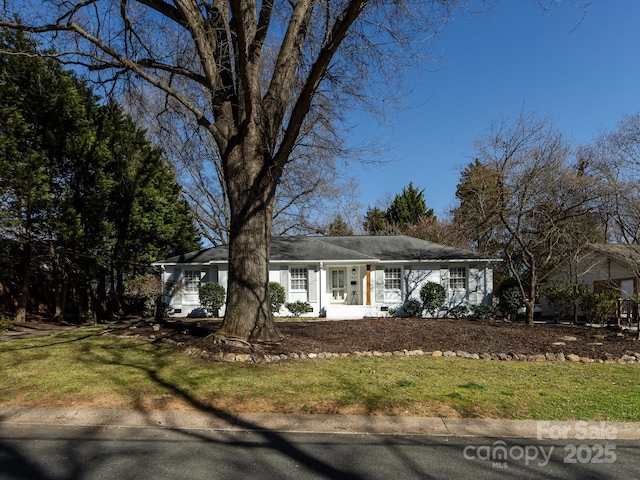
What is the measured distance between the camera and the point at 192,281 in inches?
863

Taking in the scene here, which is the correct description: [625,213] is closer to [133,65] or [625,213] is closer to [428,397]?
[428,397]

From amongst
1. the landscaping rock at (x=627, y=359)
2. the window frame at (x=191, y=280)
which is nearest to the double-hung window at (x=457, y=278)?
the landscaping rock at (x=627, y=359)

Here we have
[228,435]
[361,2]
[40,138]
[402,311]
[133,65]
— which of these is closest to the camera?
[228,435]

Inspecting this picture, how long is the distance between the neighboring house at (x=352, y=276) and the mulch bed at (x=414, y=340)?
21.3 feet

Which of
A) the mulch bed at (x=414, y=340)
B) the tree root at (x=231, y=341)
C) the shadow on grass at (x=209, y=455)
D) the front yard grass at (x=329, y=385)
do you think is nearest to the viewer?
Answer: the shadow on grass at (x=209, y=455)

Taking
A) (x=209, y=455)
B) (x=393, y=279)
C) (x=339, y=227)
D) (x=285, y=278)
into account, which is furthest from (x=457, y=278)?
(x=339, y=227)

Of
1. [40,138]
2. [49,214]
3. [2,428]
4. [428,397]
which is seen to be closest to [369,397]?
[428,397]

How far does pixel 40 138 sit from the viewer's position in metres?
17.5

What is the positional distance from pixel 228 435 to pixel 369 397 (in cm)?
217

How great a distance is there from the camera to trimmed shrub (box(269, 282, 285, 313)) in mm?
19578

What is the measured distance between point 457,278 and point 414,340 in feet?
35.1

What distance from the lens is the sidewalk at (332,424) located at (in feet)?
16.2

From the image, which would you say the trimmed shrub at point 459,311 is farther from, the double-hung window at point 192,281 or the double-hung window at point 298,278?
the double-hung window at point 192,281

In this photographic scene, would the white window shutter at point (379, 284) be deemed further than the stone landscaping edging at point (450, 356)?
Yes
